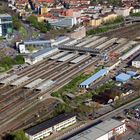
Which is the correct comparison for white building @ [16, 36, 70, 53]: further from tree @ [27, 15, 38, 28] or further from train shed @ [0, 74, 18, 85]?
tree @ [27, 15, 38, 28]

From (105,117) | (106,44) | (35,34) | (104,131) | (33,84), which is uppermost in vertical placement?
(35,34)

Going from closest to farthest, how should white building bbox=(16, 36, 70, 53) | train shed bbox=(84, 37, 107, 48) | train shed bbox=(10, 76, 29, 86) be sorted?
train shed bbox=(10, 76, 29, 86) → train shed bbox=(84, 37, 107, 48) → white building bbox=(16, 36, 70, 53)

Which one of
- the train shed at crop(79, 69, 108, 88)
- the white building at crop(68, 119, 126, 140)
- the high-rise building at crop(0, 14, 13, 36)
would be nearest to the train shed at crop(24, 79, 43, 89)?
the train shed at crop(79, 69, 108, 88)

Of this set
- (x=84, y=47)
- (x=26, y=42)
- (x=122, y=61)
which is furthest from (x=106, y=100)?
(x=26, y=42)

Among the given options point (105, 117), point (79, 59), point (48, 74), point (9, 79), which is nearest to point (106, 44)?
point (79, 59)

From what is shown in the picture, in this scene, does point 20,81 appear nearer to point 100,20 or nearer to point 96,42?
point 96,42

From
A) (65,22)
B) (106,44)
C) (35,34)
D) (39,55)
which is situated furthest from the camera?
(65,22)
